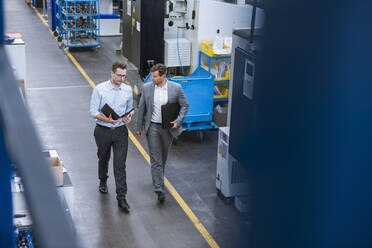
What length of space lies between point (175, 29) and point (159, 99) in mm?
4820

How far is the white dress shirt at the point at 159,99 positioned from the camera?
6.93 metres

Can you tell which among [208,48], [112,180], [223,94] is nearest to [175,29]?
[208,48]

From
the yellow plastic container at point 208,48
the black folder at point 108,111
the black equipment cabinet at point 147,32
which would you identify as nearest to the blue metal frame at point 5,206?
the black folder at point 108,111

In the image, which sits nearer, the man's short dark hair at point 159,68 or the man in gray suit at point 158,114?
the man's short dark hair at point 159,68

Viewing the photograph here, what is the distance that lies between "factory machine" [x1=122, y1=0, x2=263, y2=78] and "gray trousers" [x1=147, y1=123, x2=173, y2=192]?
419 centimetres

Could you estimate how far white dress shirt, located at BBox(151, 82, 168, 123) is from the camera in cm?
693

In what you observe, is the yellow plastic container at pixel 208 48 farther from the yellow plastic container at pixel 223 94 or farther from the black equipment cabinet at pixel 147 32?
the black equipment cabinet at pixel 147 32

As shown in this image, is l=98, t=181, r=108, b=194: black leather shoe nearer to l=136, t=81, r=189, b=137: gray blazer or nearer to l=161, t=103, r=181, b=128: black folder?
l=136, t=81, r=189, b=137: gray blazer

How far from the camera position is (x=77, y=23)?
613 inches

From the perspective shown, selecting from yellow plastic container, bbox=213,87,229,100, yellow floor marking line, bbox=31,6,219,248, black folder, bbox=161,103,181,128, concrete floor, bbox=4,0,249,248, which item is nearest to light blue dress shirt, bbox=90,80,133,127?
black folder, bbox=161,103,181,128

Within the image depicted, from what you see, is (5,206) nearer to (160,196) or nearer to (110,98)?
(110,98)

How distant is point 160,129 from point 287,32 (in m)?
6.49

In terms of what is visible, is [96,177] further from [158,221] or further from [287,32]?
[287,32]

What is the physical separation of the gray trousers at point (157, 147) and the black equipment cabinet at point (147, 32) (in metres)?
4.39
